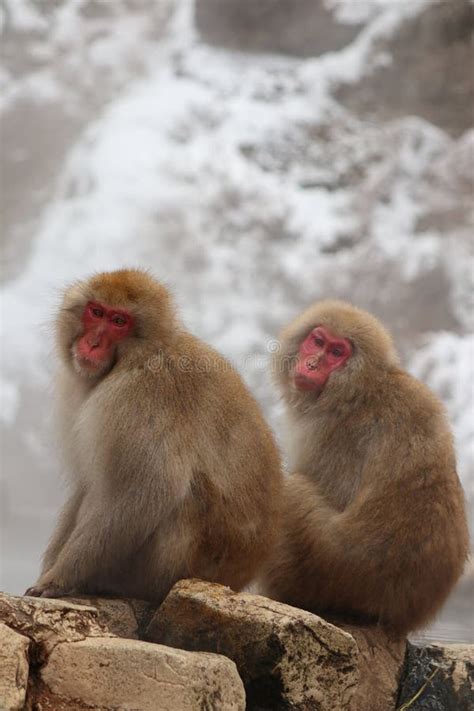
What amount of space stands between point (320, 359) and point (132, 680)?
148cm

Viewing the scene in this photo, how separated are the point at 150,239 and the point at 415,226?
8.14 ft

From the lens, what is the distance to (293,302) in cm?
896

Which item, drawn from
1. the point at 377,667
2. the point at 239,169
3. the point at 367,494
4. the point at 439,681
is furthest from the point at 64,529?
the point at 239,169

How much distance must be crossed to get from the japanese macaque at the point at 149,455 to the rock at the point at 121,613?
0.16 feet

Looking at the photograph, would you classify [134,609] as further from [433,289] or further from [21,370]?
[433,289]

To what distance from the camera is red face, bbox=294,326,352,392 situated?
3.38 m

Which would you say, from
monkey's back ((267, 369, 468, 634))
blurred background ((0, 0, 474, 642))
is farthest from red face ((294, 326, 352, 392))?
blurred background ((0, 0, 474, 642))

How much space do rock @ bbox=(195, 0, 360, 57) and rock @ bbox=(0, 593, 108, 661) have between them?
8419 mm

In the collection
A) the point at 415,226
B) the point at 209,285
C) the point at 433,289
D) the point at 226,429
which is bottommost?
the point at 226,429

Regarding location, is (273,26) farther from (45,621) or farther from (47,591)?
(45,621)

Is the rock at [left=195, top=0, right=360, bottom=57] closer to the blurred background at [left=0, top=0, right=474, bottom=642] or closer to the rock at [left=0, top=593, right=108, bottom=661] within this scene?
the blurred background at [left=0, top=0, right=474, bottom=642]

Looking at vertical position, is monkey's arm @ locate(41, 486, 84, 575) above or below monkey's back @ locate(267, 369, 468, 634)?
below

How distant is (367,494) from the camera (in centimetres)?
317

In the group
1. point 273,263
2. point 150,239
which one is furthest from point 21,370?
point 273,263
